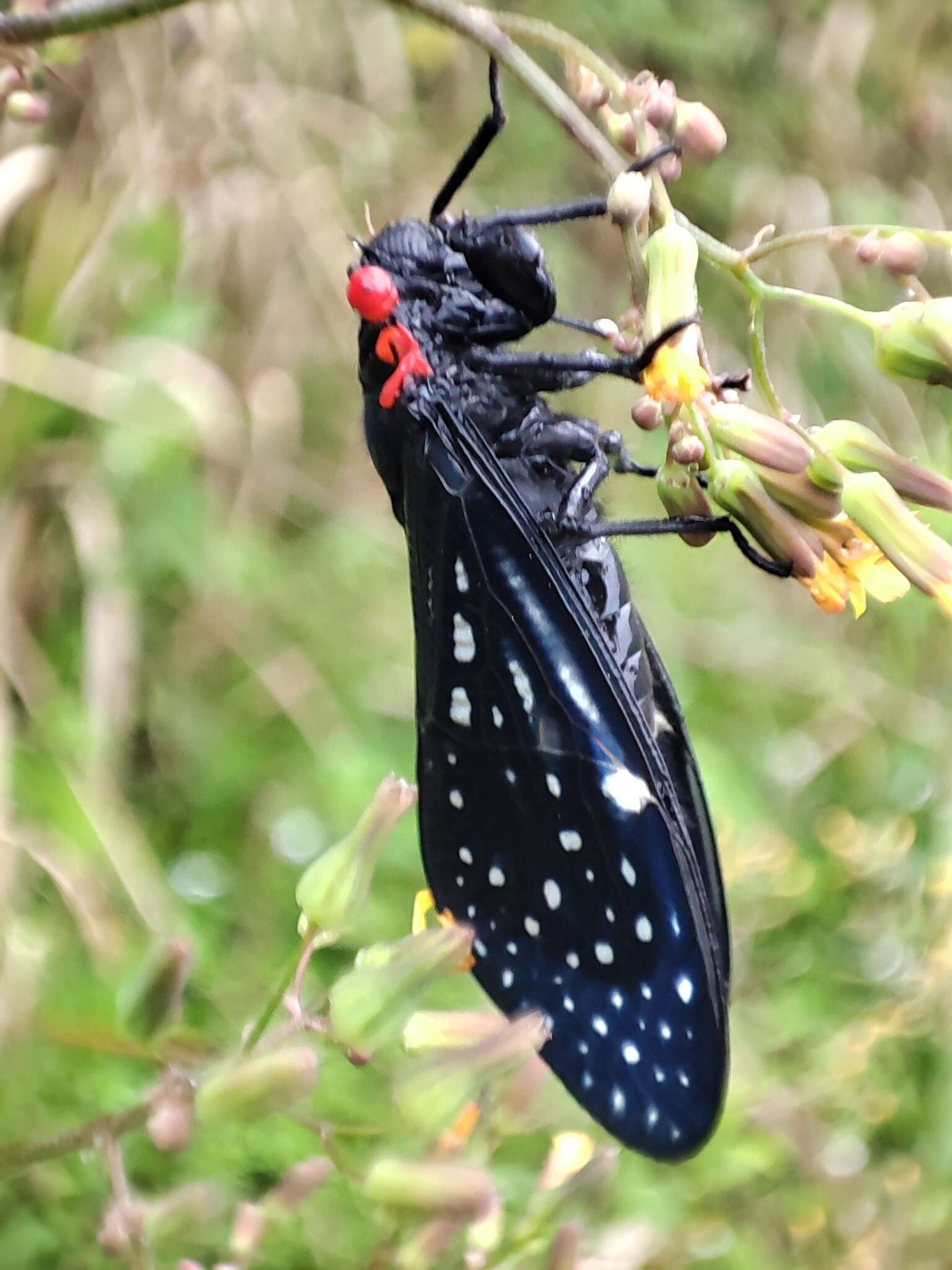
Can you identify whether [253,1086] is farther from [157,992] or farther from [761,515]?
[761,515]

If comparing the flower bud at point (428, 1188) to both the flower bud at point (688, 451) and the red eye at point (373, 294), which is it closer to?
the flower bud at point (688, 451)

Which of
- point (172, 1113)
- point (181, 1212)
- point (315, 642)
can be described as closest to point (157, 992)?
point (172, 1113)

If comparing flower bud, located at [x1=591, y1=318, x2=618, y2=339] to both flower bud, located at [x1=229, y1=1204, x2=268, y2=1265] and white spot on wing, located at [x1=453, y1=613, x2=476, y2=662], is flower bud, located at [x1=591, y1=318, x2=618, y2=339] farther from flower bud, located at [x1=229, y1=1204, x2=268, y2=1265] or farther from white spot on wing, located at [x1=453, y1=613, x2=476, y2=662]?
flower bud, located at [x1=229, y1=1204, x2=268, y2=1265]

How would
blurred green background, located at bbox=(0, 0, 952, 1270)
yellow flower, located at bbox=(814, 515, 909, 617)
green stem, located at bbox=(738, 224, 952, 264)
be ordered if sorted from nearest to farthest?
1. green stem, located at bbox=(738, 224, 952, 264)
2. yellow flower, located at bbox=(814, 515, 909, 617)
3. blurred green background, located at bbox=(0, 0, 952, 1270)

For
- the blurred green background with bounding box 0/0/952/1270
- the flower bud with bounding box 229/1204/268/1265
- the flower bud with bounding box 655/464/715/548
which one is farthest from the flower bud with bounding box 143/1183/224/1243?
the flower bud with bounding box 655/464/715/548

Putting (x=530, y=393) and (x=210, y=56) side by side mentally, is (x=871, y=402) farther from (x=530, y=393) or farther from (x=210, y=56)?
(x=530, y=393)

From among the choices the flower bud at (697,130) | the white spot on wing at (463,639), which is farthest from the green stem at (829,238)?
the white spot on wing at (463,639)
